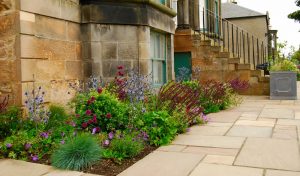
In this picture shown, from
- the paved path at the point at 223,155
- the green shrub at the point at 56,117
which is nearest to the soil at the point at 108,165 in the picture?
the paved path at the point at 223,155

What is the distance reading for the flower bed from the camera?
11.3ft

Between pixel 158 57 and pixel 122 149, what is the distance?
4.61 metres

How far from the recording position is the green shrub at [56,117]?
453 centimetres

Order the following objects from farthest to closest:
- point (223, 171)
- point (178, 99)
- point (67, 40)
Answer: point (67, 40), point (178, 99), point (223, 171)

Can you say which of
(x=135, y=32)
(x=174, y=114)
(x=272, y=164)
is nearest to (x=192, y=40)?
(x=135, y=32)

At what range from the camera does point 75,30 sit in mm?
6059

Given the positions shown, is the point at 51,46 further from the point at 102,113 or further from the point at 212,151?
the point at 212,151

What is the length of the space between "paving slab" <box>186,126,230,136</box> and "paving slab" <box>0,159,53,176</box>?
2.37 meters

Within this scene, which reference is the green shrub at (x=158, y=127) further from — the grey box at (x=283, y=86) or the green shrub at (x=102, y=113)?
the grey box at (x=283, y=86)

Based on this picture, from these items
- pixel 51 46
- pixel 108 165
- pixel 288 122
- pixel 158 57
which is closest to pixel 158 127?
pixel 108 165

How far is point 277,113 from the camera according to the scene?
6852 millimetres

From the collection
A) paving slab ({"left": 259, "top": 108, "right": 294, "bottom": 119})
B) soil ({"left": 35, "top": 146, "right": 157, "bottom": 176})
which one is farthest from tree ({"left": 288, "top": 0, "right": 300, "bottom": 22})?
soil ({"left": 35, "top": 146, "right": 157, "bottom": 176})

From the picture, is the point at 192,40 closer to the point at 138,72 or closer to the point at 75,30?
the point at 138,72

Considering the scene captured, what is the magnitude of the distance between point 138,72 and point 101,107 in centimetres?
218
